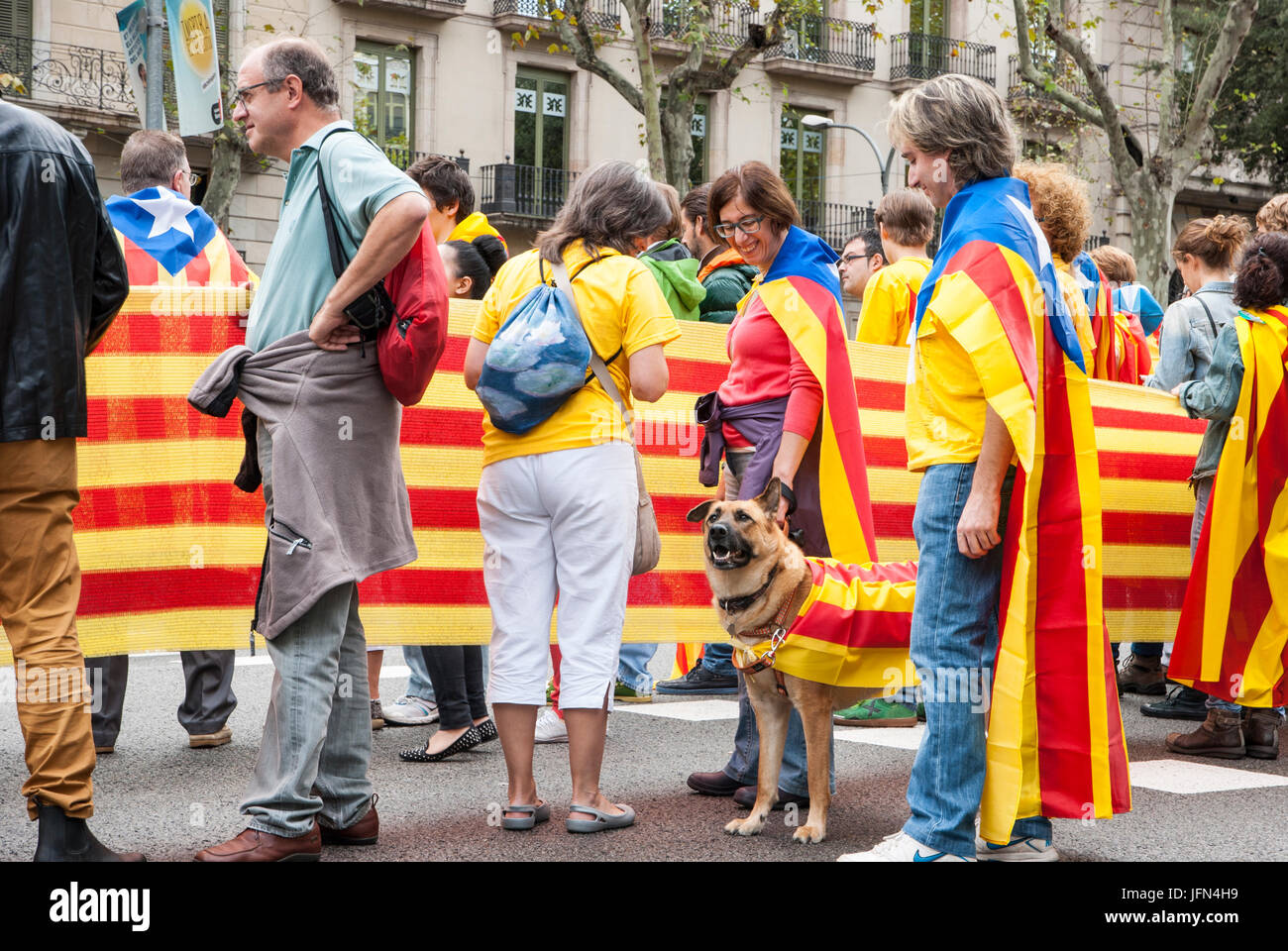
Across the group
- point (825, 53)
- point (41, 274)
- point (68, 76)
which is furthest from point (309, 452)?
point (825, 53)

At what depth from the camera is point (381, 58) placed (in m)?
31.3

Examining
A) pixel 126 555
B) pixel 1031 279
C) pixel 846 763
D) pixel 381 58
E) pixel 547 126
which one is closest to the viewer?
pixel 1031 279

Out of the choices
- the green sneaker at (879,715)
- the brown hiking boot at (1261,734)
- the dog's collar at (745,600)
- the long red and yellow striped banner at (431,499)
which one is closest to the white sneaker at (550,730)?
the long red and yellow striped banner at (431,499)

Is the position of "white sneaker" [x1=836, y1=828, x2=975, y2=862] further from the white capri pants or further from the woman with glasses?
the white capri pants

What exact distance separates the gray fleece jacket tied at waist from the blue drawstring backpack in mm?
474

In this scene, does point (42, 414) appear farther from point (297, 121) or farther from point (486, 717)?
point (486, 717)

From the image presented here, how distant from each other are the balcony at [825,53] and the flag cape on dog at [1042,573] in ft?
110

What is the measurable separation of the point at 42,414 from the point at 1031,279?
2.71m

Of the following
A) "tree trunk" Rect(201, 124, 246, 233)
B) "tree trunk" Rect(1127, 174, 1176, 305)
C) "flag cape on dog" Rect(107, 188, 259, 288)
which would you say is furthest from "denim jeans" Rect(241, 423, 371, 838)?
"tree trunk" Rect(1127, 174, 1176, 305)

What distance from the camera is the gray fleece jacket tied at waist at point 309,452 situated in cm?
398

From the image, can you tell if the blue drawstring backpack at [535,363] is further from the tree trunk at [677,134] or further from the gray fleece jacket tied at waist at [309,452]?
the tree trunk at [677,134]

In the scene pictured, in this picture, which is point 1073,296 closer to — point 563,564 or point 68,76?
point 563,564

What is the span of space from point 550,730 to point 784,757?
64.9 inches

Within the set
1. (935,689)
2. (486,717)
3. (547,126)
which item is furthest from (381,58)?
(935,689)
